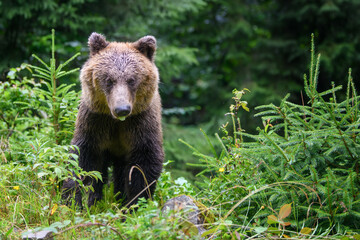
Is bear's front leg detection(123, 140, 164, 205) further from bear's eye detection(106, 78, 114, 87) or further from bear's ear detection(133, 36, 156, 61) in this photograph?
bear's ear detection(133, 36, 156, 61)

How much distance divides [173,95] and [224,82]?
172 cm

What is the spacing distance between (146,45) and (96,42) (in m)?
0.49

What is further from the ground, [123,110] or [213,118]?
[123,110]

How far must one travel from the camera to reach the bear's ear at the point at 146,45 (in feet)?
14.2

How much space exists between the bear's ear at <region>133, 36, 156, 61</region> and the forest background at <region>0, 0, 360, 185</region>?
12.6ft

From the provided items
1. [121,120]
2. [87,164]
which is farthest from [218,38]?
[87,164]

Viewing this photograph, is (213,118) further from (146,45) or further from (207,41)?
(146,45)

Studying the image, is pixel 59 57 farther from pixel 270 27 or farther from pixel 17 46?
pixel 270 27

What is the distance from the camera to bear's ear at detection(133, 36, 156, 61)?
433 centimetres

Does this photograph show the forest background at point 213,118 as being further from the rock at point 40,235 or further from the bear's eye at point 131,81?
the bear's eye at point 131,81

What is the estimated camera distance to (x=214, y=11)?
1248cm

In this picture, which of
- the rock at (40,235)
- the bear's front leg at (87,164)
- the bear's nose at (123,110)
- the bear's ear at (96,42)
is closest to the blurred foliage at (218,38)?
the bear's ear at (96,42)

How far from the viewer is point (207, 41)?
42.3ft

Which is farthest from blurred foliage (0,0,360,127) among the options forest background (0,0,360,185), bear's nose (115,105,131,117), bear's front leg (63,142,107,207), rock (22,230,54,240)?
rock (22,230,54,240)
